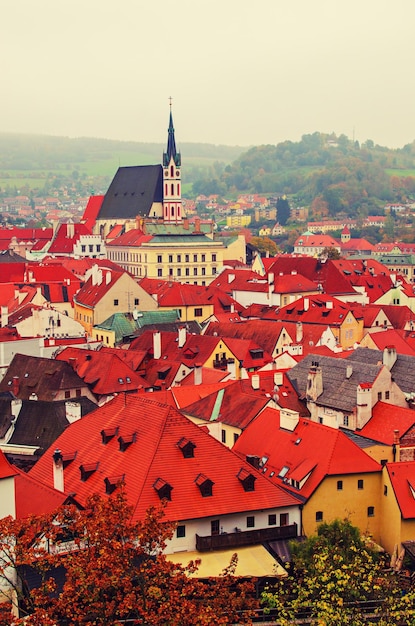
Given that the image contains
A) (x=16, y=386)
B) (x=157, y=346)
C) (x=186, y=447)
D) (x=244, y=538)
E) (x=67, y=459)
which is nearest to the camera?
(x=244, y=538)

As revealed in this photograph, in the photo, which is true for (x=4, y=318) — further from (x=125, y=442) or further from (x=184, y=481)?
(x=184, y=481)

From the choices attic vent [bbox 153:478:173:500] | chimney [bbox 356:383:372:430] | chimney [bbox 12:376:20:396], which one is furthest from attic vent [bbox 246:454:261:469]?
chimney [bbox 12:376:20:396]

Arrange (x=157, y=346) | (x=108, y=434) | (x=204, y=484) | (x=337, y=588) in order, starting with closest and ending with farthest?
(x=337, y=588), (x=204, y=484), (x=108, y=434), (x=157, y=346)

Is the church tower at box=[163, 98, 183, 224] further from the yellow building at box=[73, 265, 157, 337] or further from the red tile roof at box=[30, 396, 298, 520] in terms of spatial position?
the red tile roof at box=[30, 396, 298, 520]

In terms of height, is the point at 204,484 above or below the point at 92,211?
below

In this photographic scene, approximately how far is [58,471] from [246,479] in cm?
723

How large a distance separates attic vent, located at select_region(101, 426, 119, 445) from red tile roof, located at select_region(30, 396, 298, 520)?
41 mm

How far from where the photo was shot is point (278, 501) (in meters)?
38.6

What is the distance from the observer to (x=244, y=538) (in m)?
37.3

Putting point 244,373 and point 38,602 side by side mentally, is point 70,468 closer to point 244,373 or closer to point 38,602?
point 38,602

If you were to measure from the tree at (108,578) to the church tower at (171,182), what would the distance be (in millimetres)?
134621

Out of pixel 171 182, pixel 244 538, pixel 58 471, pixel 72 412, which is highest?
pixel 171 182

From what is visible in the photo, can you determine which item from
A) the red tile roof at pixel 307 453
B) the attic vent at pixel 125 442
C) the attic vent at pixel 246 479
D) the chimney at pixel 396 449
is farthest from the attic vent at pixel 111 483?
the chimney at pixel 396 449

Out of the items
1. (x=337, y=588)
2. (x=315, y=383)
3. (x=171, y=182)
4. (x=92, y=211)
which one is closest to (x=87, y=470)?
(x=337, y=588)
